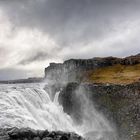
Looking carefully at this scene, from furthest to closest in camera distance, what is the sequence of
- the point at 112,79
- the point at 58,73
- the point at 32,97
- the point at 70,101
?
1. the point at 58,73
2. the point at 112,79
3. the point at 70,101
4. the point at 32,97

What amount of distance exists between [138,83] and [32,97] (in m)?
19.5

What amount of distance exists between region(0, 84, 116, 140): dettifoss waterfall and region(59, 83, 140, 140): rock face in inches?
53.8

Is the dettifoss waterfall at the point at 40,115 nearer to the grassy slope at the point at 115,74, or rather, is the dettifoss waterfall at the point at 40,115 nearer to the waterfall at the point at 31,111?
the waterfall at the point at 31,111

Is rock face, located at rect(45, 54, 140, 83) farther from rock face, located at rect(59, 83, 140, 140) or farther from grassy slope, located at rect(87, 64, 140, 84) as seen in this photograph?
rock face, located at rect(59, 83, 140, 140)

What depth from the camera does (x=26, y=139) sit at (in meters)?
44.9

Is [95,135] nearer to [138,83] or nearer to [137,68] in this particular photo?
[138,83]

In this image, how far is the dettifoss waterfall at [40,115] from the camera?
54.3 metres

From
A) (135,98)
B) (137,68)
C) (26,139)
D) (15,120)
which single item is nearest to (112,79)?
(137,68)

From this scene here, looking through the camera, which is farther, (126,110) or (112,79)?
(112,79)

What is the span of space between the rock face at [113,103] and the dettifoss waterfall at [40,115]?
4.48ft

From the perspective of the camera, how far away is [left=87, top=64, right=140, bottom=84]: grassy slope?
293 feet

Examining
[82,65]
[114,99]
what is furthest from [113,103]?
[82,65]

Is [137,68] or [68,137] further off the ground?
[137,68]

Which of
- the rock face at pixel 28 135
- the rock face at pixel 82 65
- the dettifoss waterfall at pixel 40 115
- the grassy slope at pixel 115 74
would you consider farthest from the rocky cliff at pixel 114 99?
the rock face at pixel 28 135
